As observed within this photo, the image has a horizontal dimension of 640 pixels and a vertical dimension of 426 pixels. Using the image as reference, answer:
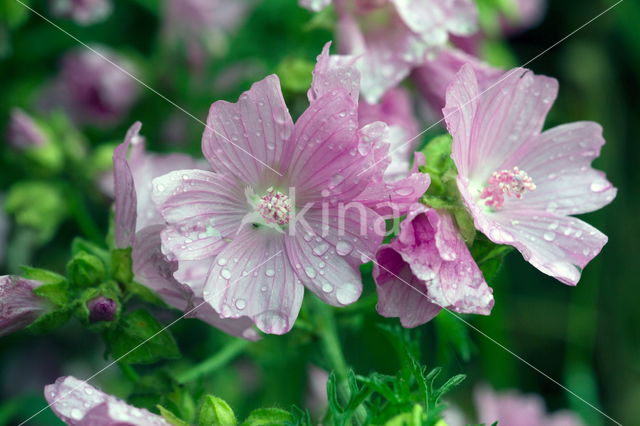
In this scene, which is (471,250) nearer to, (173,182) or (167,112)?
(173,182)

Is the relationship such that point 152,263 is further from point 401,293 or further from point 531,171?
point 531,171

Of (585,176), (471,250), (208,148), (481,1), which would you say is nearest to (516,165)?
(585,176)

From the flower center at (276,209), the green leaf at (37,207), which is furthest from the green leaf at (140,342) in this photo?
the green leaf at (37,207)

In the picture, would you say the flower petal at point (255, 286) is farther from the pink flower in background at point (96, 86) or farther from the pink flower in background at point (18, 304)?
the pink flower in background at point (96, 86)

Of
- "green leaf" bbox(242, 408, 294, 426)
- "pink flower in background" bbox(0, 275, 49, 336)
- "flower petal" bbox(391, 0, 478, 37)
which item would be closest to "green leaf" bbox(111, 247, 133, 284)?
"pink flower in background" bbox(0, 275, 49, 336)

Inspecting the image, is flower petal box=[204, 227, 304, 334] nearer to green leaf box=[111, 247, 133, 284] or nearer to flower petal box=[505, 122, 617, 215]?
green leaf box=[111, 247, 133, 284]
